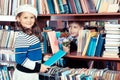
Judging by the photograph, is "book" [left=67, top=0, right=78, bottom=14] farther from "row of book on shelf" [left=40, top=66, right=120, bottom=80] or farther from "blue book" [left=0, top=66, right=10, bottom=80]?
"blue book" [left=0, top=66, right=10, bottom=80]

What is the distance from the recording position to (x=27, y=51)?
6.72ft

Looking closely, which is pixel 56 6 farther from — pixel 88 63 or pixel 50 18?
pixel 88 63

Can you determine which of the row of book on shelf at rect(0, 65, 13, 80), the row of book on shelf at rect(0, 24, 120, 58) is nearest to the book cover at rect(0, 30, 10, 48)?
the row of book on shelf at rect(0, 65, 13, 80)

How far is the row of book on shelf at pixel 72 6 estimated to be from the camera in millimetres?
2185

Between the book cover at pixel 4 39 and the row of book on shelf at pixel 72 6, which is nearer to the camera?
the row of book on shelf at pixel 72 6

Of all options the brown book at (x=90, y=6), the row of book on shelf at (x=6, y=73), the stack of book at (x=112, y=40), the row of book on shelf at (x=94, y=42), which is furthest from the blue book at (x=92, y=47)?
the row of book on shelf at (x=6, y=73)

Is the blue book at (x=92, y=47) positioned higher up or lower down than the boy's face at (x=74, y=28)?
lower down

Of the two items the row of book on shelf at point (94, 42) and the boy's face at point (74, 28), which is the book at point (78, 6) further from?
the boy's face at point (74, 28)

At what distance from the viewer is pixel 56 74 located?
7.25 feet

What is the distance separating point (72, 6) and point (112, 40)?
45 cm

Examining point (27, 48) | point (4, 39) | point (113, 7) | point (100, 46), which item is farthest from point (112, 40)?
point (4, 39)

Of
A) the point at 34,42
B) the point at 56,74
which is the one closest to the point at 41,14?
the point at 34,42

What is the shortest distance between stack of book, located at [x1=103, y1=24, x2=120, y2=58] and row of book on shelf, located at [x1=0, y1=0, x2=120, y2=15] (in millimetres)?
137

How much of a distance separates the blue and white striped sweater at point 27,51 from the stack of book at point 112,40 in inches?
21.8
